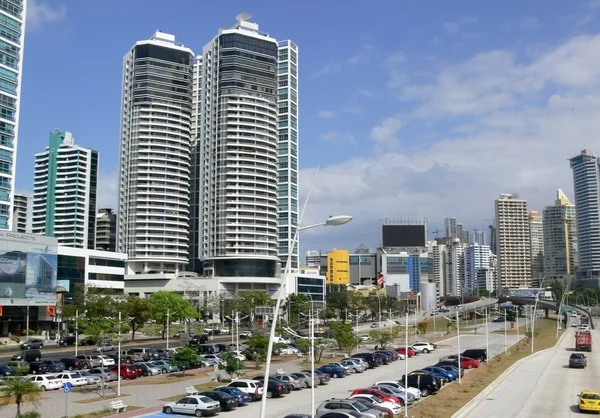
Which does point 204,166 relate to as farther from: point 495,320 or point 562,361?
point 562,361

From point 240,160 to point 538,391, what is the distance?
134 metres

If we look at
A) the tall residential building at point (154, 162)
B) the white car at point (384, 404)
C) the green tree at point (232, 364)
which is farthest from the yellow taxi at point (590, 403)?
the tall residential building at point (154, 162)

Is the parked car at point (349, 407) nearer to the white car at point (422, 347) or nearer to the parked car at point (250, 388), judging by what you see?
the parked car at point (250, 388)

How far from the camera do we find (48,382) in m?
46.9

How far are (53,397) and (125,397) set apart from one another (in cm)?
511

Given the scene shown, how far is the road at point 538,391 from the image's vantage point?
1489 inches

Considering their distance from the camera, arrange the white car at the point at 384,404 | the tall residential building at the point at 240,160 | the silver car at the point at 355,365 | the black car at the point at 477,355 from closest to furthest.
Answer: the white car at the point at 384,404 < the silver car at the point at 355,365 < the black car at the point at 477,355 < the tall residential building at the point at 240,160

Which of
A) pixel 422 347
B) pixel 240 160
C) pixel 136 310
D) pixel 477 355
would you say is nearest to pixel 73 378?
pixel 477 355

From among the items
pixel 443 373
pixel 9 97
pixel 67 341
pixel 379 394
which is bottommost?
pixel 67 341

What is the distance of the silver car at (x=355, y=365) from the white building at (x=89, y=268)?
75526mm

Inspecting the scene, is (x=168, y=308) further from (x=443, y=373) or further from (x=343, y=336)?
(x=443, y=373)

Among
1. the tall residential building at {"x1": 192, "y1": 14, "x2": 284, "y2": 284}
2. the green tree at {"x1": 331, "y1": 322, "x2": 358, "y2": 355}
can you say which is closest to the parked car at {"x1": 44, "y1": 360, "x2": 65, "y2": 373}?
the green tree at {"x1": 331, "y1": 322, "x2": 358, "y2": 355}

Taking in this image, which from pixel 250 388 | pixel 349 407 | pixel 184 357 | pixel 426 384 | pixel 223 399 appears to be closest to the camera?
pixel 349 407

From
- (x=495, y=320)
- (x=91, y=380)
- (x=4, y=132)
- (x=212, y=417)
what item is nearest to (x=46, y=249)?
(x=4, y=132)
